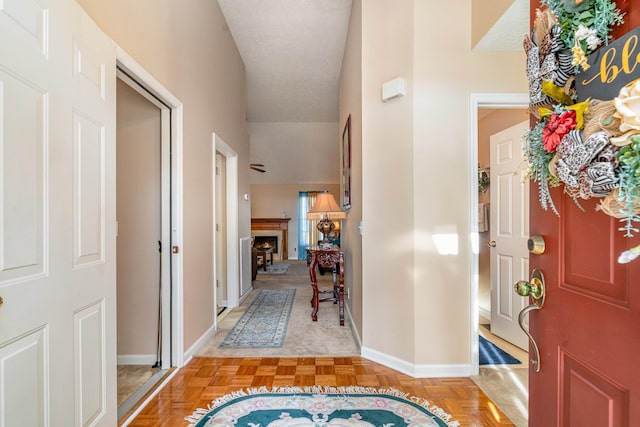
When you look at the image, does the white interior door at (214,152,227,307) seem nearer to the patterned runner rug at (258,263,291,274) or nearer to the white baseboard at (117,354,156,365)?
the white baseboard at (117,354,156,365)

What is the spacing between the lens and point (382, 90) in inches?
97.1

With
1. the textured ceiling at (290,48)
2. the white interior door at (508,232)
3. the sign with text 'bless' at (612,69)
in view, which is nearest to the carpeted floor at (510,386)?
the white interior door at (508,232)

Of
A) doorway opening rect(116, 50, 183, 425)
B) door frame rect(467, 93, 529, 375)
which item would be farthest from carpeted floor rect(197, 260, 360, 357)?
door frame rect(467, 93, 529, 375)

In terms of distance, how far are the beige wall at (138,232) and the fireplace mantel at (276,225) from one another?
6.75 meters

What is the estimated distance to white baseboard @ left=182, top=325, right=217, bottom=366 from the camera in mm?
2490

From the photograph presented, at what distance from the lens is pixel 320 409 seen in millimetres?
1858

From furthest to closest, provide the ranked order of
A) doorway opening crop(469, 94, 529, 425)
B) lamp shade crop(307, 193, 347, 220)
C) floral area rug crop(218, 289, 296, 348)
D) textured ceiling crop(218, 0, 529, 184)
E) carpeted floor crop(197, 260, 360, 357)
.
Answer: lamp shade crop(307, 193, 347, 220) → textured ceiling crop(218, 0, 529, 184) → floral area rug crop(218, 289, 296, 348) → carpeted floor crop(197, 260, 360, 357) → doorway opening crop(469, 94, 529, 425)

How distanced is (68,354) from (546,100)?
1.83 meters

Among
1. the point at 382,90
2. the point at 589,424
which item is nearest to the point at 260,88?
the point at 382,90

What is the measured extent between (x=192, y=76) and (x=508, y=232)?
314 cm

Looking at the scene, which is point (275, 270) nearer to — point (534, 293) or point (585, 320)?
point (534, 293)

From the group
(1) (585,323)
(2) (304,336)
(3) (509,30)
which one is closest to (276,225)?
(2) (304,336)

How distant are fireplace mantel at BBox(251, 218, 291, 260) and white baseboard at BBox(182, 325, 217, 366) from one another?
20.3 feet

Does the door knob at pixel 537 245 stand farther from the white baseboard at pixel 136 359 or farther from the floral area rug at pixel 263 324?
the white baseboard at pixel 136 359
